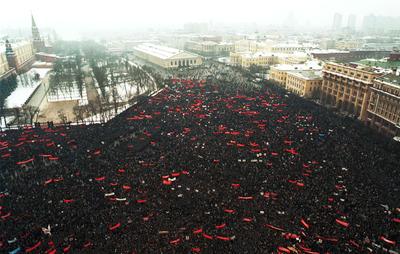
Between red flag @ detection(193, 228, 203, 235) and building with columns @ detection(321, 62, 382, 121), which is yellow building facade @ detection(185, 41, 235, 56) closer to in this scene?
building with columns @ detection(321, 62, 382, 121)

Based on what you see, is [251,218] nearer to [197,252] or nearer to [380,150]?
[197,252]

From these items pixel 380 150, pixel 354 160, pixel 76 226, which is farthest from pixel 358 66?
pixel 76 226

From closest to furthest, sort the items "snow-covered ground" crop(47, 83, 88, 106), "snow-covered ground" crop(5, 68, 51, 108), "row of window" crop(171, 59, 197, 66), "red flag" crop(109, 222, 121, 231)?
"red flag" crop(109, 222, 121, 231) < "snow-covered ground" crop(5, 68, 51, 108) < "snow-covered ground" crop(47, 83, 88, 106) < "row of window" crop(171, 59, 197, 66)

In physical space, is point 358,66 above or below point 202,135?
above

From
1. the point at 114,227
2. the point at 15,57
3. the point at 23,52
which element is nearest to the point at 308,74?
the point at 114,227

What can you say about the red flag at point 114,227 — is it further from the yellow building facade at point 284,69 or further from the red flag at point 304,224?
the yellow building facade at point 284,69

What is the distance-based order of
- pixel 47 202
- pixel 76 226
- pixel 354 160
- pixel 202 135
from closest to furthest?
1. pixel 76 226
2. pixel 47 202
3. pixel 354 160
4. pixel 202 135

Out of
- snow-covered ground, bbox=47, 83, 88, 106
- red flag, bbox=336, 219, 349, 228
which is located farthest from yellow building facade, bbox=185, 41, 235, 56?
red flag, bbox=336, 219, 349, 228
